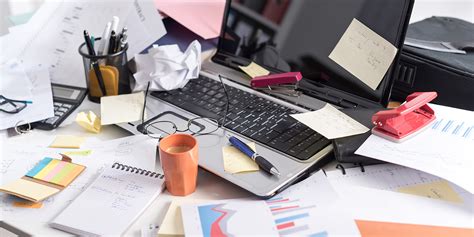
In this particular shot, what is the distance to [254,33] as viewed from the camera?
1130 mm

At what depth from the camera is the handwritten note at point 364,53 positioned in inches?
36.1

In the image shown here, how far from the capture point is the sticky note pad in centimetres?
80

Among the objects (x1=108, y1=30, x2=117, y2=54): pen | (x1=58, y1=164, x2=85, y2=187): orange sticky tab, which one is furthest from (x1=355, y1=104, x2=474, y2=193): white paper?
(x1=108, y1=30, x2=117, y2=54): pen

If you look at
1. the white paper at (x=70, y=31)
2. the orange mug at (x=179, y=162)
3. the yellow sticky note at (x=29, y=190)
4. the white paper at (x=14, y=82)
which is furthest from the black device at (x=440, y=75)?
the white paper at (x=14, y=82)

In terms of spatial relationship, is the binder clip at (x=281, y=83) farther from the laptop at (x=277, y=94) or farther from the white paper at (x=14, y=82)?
the white paper at (x=14, y=82)

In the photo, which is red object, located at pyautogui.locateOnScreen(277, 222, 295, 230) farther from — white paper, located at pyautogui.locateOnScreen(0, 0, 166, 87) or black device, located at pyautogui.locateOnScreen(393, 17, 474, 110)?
white paper, located at pyautogui.locateOnScreen(0, 0, 166, 87)

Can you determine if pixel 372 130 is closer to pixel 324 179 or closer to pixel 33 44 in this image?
pixel 324 179

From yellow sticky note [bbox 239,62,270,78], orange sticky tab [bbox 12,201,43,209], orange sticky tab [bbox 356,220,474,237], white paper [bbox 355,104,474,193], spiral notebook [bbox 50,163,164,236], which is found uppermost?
yellow sticky note [bbox 239,62,270,78]

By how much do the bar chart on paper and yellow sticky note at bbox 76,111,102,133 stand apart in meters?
0.40

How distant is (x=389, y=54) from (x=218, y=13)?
55cm

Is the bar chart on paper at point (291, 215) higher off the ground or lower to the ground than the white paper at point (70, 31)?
lower

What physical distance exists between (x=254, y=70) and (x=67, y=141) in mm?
435

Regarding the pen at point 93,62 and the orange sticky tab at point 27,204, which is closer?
the orange sticky tab at point 27,204

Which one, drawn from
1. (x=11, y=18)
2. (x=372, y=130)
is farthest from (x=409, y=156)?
(x=11, y=18)
